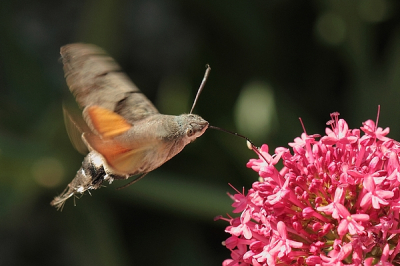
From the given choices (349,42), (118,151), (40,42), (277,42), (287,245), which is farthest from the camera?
(40,42)

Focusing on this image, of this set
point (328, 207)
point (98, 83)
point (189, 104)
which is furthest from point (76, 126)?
point (189, 104)

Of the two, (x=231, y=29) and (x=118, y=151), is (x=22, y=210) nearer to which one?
(x=118, y=151)

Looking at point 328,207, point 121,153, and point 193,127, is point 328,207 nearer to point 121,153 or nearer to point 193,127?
point 193,127

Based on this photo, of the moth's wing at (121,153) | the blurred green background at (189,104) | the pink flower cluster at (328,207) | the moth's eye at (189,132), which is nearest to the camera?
the pink flower cluster at (328,207)

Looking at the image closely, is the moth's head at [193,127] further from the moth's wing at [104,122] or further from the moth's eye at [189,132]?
the moth's wing at [104,122]

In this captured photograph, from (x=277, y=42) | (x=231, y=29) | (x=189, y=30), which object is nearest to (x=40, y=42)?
(x=189, y=30)

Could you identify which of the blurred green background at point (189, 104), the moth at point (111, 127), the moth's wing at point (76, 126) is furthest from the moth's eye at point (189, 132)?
the blurred green background at point (189, 104)
